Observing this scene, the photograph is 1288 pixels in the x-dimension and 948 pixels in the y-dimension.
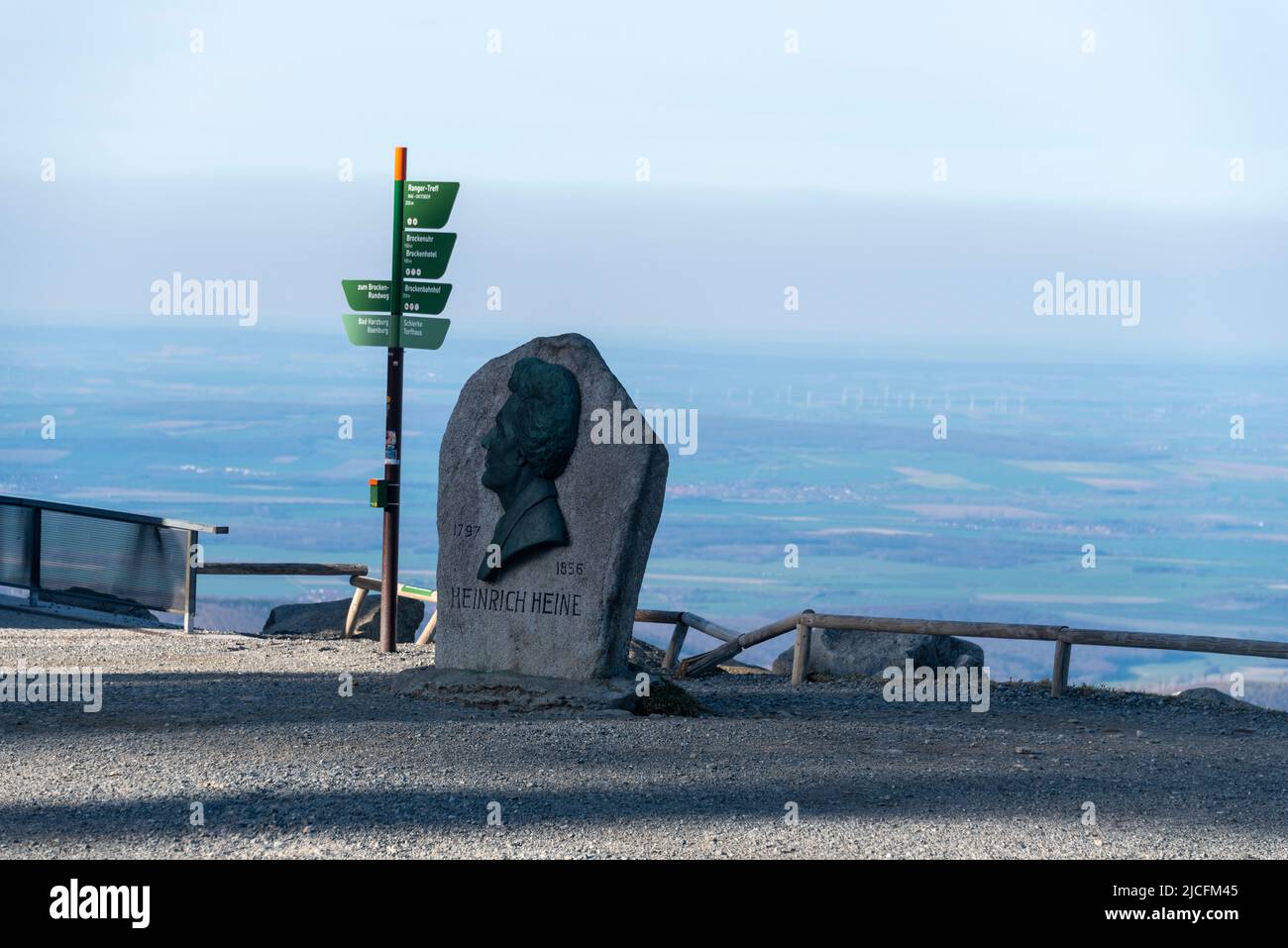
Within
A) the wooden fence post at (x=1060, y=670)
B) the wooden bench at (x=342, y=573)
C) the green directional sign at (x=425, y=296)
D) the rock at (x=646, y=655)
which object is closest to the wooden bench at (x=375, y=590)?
the wooden bench at (x=342, y=573)

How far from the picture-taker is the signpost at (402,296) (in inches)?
554

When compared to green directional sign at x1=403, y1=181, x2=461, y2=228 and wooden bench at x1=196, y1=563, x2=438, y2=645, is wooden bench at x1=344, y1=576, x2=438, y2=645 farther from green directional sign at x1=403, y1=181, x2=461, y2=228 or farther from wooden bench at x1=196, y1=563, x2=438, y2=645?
green directional sign at x1=403, y1=181, x2=461, y2=228

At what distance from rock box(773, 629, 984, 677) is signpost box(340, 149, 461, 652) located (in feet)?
13.9

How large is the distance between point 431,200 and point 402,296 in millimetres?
914

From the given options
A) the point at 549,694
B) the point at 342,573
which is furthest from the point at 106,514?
the point at 549,694

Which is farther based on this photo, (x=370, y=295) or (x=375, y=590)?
(x=375, y=590)

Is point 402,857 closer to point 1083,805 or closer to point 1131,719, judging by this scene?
point 1083,805

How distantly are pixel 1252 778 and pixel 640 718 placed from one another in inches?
160

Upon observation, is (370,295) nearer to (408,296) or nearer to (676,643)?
(408,296)

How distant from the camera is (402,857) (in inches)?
284

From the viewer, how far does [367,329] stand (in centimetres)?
1436

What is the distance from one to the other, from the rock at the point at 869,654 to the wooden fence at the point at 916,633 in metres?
0.61

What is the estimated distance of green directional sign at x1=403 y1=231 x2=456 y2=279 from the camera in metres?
14.1
